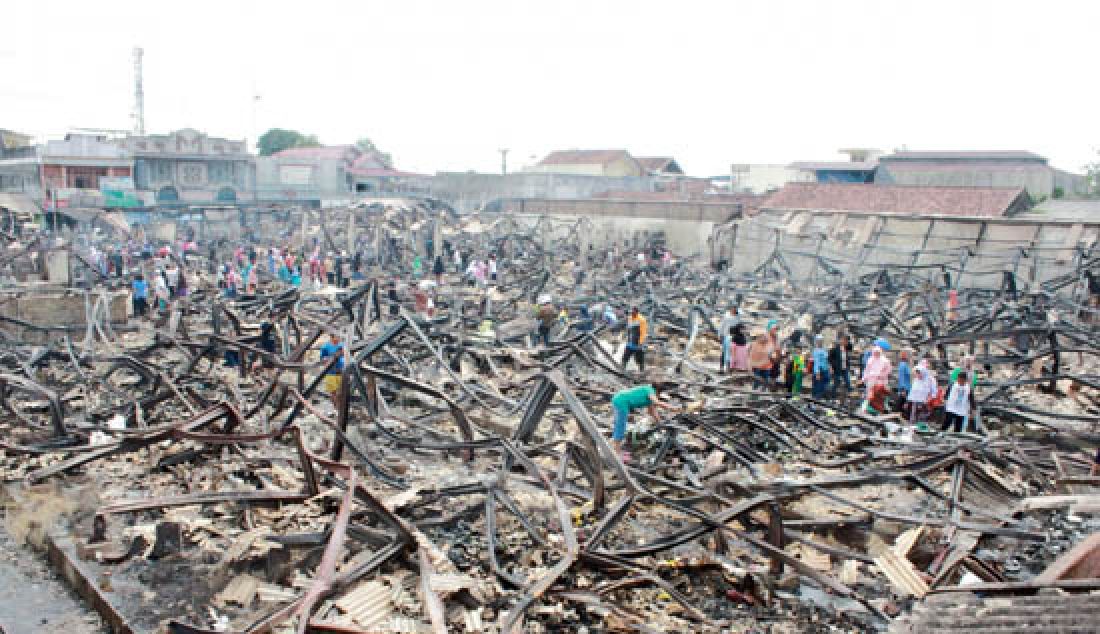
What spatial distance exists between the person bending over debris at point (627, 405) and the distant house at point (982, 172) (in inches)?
1264

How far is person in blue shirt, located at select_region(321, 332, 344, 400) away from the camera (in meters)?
10.9

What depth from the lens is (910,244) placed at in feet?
82.0

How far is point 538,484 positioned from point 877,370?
6.02m

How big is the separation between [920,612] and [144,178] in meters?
45.6

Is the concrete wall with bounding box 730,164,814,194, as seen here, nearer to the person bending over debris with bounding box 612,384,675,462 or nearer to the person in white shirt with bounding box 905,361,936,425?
the person in white shirt with bounding box 905,361,936,425

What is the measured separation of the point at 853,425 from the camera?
10453 millimetres

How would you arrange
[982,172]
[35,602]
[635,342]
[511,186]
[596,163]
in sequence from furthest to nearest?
[596,163]
[511,186]
[982,172]
[635,342]
[35,602]

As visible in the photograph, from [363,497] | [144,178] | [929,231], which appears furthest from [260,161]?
[363,497]

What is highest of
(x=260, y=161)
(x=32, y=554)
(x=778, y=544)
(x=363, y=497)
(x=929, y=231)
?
(x=260, y=161)

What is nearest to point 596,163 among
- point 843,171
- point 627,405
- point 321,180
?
point 843,171

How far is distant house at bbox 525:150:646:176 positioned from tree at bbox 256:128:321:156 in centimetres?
2469

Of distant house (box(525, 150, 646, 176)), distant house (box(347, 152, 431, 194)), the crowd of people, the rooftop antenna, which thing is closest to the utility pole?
the rooftop antenna

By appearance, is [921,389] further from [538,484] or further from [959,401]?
[538,484]

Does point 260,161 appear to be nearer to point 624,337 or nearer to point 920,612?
point 624,337
